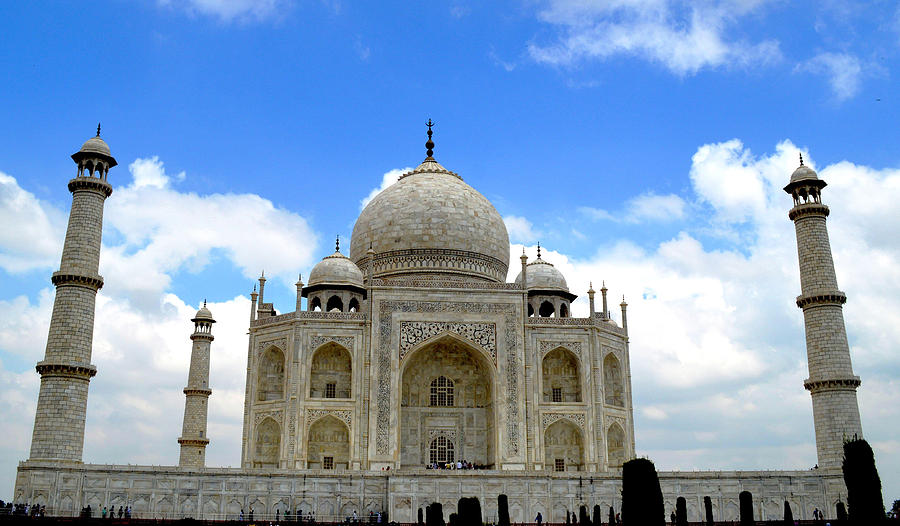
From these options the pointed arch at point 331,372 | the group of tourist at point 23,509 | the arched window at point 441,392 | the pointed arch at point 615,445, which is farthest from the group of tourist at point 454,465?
the group of tourist at point 23,509

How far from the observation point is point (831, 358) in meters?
23.4

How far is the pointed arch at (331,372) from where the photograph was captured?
1004 inches

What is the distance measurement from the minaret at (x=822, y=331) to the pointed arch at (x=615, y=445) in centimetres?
570

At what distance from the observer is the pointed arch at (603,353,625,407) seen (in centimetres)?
2702

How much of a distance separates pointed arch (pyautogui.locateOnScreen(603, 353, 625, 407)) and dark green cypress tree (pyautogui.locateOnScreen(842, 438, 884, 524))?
11783 mm

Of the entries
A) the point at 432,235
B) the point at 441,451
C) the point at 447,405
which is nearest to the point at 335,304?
the point at 432,235

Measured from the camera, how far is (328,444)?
2489 centimetres

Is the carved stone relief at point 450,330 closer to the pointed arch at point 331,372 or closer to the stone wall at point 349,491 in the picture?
the pointed arch at point 331,372

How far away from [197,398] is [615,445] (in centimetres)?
1446

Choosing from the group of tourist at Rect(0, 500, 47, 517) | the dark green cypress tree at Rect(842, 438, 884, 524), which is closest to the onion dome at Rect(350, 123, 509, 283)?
the group of tourist at Rect(0, 500, 47, 517)

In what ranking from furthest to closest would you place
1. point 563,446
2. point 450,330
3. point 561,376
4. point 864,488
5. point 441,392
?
point 561,376
point 441,392
point 450,330
point 563,446
point 864,488

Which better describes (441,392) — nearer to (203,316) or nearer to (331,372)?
(331,372)

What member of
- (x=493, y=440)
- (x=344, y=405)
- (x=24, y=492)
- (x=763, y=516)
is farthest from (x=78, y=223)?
(x=763, y=516)

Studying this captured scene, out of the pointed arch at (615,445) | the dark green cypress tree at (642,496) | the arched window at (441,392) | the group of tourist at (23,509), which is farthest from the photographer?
the arched window at (441,392)
